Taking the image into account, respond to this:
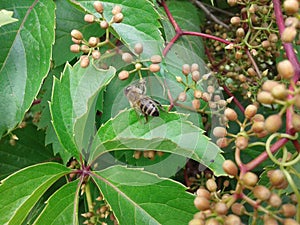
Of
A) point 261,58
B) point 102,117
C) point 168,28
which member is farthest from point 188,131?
point 261,58

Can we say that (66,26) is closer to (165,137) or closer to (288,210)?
(165,137)

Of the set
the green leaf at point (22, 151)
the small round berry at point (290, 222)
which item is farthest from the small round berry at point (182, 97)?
the green leaf at point (22, 151)

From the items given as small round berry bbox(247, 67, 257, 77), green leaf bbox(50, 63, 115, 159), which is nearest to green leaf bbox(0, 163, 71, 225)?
green leaf bbox(50, 63, 115, 159)

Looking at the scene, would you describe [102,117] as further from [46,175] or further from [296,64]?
[296,64]

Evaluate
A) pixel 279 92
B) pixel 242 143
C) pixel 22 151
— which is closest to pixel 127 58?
pixel 242 143

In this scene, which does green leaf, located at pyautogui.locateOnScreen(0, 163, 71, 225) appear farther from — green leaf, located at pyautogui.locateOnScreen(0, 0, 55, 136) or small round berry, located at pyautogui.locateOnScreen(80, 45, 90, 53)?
small round berry, located at pyautogui.locateOnScreen(80, 45, 90, 53)

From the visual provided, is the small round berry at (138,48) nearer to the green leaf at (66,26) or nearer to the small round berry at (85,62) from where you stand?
the small round berry at (85,62)
